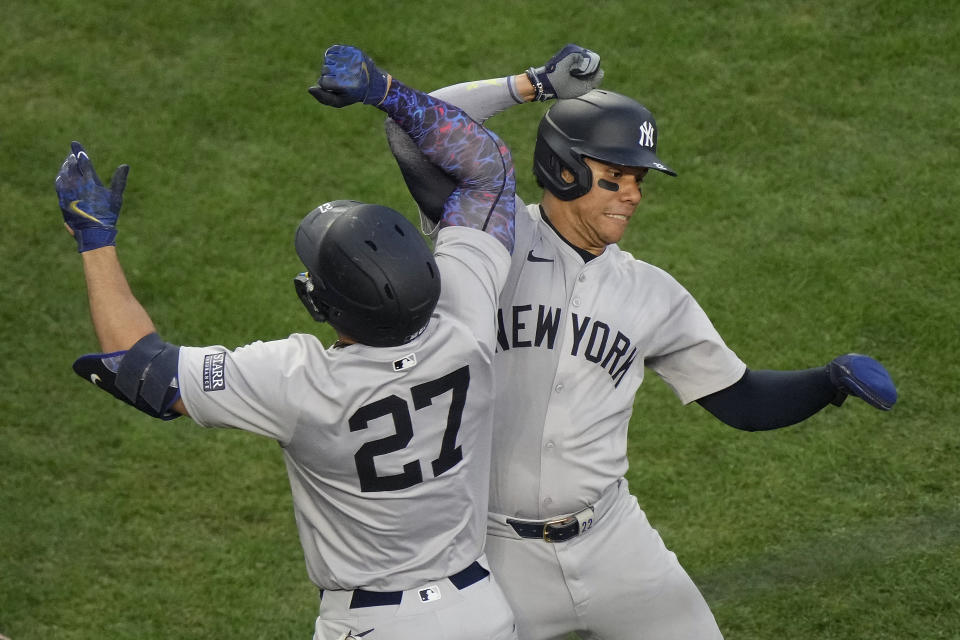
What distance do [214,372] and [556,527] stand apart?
1.39 meters

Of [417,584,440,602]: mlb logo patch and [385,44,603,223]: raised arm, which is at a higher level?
[385,44,603,223]: raised arm

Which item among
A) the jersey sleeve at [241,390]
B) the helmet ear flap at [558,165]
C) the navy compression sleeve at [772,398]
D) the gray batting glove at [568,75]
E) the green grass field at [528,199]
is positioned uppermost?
the gray batting glove at [568,75]

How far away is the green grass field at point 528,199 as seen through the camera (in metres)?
6.59

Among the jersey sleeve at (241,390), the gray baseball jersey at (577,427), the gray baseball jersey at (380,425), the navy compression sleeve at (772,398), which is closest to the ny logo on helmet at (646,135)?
the gray baseball jersey at (577,427)

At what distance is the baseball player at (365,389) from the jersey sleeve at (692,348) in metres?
0.75

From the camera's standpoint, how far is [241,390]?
153 inches

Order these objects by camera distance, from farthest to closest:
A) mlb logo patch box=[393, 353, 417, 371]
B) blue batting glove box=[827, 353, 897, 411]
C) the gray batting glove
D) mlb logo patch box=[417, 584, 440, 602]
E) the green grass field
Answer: the green grass field < the gray batting glove < blue batting glove box=[827, 353, 897, 411] < mlb logo patch box=[417, 584, 440, 602] < mlb logo patch box=[393, 353, 417, 371]

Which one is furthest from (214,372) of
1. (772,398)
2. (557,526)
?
(772,398)

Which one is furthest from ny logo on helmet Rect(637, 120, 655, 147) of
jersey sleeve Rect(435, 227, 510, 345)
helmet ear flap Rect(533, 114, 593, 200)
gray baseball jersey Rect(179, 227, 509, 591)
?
gray baseball jersey Rect(179, 227, 509, 591)

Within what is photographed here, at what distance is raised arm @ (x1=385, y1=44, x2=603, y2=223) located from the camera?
4.61 meters

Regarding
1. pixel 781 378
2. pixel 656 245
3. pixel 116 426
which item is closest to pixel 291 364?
pixel 781 378

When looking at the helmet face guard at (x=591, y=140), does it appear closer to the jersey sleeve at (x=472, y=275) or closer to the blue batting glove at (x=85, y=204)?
the jersey sleeve at (x=472, y=275)

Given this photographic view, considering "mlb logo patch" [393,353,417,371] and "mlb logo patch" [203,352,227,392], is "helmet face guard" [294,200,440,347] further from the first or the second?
"mlb logo patch" [203,352,227,392]

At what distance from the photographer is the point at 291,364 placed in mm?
3930
